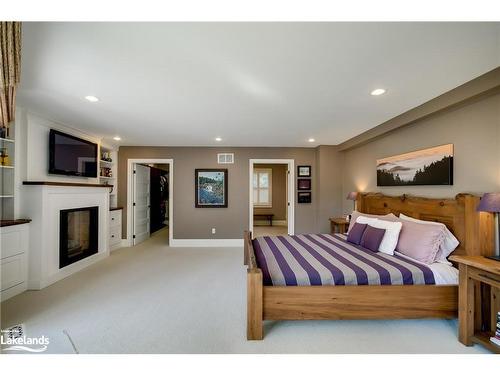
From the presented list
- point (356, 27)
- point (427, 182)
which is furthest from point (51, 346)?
point (427, 182)

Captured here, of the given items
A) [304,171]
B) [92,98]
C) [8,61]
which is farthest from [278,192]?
[8,61]

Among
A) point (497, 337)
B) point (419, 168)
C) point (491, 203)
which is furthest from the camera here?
point (419, 168)

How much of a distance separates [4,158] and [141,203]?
9.49 feet

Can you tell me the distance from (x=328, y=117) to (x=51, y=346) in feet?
12.6

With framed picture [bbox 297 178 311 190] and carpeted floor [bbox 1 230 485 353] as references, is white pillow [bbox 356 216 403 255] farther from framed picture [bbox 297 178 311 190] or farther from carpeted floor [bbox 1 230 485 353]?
framed picture [bbox 297 178 311 190]

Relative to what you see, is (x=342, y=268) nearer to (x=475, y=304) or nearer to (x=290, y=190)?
(x=475, y=304)

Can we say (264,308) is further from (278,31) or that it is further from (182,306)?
(278,31)

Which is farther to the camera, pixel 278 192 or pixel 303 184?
pixel 278 192

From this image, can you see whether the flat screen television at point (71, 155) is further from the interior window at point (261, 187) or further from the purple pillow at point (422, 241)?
the interior window at point (261, 187)

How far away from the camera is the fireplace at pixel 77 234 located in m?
3.10

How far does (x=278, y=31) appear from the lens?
Answer: 1.34m

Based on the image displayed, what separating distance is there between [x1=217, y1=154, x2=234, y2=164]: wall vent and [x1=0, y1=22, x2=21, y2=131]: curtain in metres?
3.91

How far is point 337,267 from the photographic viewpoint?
2043 millimetres
